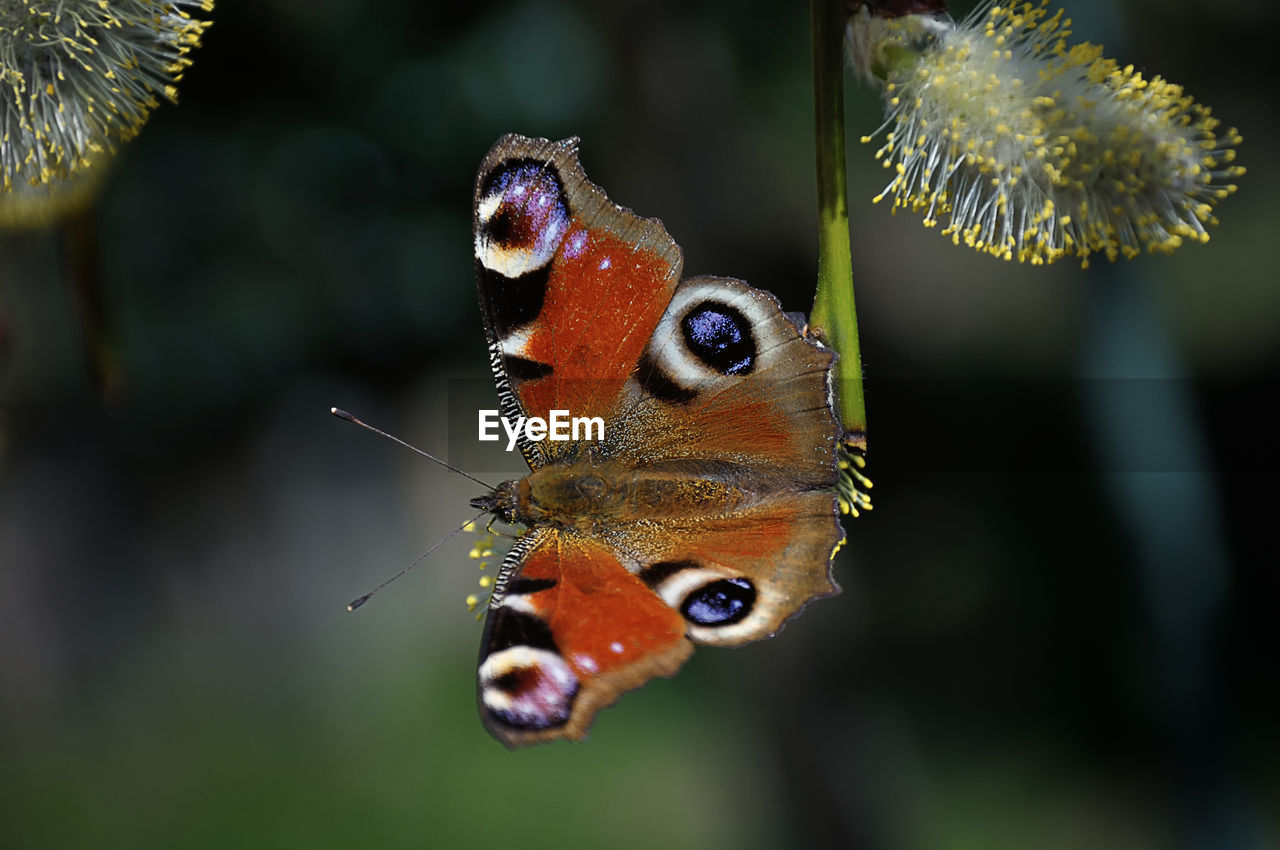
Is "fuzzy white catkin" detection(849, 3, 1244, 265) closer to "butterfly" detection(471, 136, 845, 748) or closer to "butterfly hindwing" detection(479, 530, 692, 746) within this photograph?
"butterfly" detection(471, 136, 845, 748)

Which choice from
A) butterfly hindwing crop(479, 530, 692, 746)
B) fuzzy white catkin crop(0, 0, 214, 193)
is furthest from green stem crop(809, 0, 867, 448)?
fuzzy white catkin crop(0, 0, 214, 193)

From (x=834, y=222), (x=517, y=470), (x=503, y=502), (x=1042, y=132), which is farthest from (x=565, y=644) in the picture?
(x=517, y=470)

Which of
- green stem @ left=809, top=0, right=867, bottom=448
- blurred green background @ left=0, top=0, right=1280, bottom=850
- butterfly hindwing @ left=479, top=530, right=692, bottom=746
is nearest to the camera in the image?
green stem @ left=809, top=0, right=867, bottom=448

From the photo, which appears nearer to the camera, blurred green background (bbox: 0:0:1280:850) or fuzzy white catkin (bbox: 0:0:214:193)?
fuzzy white catkin (bbox: 0:0:214:193)

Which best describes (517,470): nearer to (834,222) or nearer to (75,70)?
(75,70)

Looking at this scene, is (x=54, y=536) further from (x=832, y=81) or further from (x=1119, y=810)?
(x=832, y=81)

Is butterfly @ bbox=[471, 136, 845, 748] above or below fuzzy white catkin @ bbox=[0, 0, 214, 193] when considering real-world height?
below

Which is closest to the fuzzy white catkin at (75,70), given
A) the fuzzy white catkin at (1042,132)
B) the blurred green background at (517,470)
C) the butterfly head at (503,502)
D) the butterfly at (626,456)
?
the butterfly at (626,456)

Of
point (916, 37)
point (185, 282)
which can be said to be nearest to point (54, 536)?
point (185, 282)
